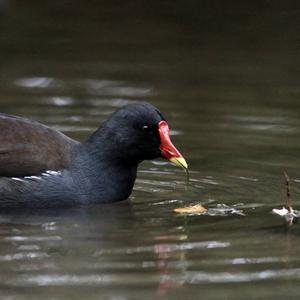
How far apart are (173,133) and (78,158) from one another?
2121mm

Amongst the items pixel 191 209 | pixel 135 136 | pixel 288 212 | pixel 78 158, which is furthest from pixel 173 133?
pixel 288 212

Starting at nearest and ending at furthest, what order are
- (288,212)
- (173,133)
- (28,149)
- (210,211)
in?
(288,212) < (210,211) < (28,149) < (173,133)

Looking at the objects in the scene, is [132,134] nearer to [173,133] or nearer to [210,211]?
[210,211]

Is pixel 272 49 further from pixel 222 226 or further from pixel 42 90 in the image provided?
pixel 222 226

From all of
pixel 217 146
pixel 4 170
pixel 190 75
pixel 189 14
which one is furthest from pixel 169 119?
pixel 189 14

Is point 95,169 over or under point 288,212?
over

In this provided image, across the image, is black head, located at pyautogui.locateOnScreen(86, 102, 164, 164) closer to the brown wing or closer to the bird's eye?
the bird's eye

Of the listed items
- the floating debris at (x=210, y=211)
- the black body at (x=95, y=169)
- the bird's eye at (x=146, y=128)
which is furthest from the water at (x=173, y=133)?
the bird's eye at (x=146, y=128)

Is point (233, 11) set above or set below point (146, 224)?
above

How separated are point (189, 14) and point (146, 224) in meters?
8.23

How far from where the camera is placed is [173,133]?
1167 cm

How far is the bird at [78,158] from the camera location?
9.47 meters

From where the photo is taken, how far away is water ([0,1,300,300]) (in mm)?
7656

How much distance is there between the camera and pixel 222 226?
883cm
